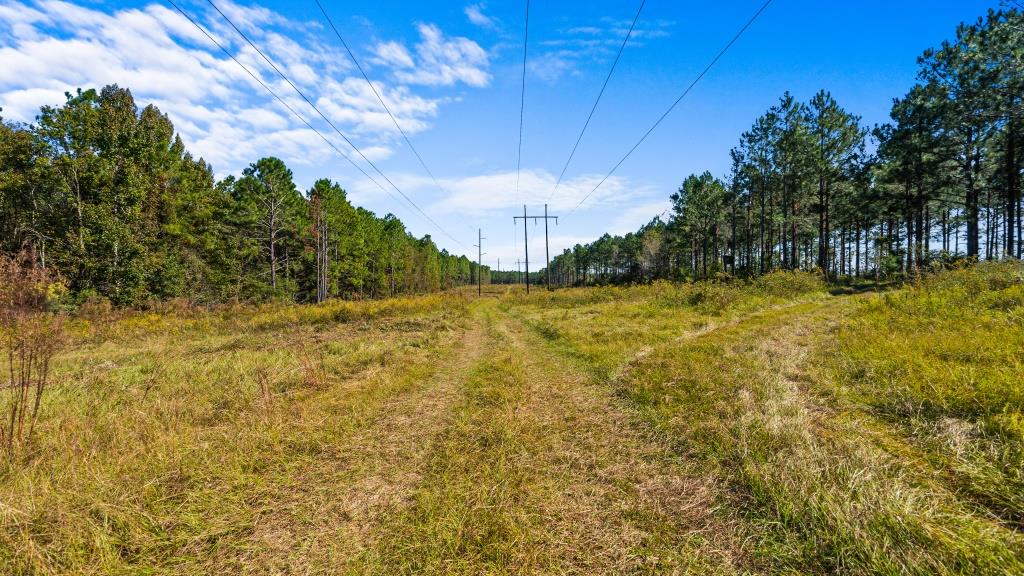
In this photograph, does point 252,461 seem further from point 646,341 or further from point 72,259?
point 72,259

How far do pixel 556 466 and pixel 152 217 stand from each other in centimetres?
3311

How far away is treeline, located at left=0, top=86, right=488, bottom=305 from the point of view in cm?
1794

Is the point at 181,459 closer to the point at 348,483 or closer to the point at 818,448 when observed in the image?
the point at 348,483

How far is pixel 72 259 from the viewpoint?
17781mm

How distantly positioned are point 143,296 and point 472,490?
2787cm

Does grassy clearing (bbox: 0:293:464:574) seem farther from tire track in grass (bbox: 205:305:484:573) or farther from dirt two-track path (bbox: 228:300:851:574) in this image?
dirt two-track path (bbox: 228:300:851:574)

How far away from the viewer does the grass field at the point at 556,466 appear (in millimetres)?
2471

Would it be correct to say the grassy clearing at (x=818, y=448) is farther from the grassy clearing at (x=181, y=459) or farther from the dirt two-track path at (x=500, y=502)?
the grassy clearing at (x=181, y=459)

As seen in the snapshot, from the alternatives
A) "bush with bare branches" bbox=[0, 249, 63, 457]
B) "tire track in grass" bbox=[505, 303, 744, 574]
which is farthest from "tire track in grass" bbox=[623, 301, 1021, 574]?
"bush with bare branches" bbox=[0, 249, 63, 457]

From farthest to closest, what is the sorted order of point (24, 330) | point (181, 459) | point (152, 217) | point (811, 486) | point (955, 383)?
point (152, 217) < point (955, 383) < point (24, 330) < point (181, 459) < point (811, 486)

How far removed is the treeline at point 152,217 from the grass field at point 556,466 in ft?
19.7

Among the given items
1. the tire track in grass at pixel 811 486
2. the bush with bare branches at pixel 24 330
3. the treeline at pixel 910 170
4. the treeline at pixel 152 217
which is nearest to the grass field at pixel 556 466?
the tire track in grass at pixel 811 486

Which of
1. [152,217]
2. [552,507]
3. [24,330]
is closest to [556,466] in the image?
[552,507]

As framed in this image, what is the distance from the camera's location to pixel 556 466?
12.4ft
